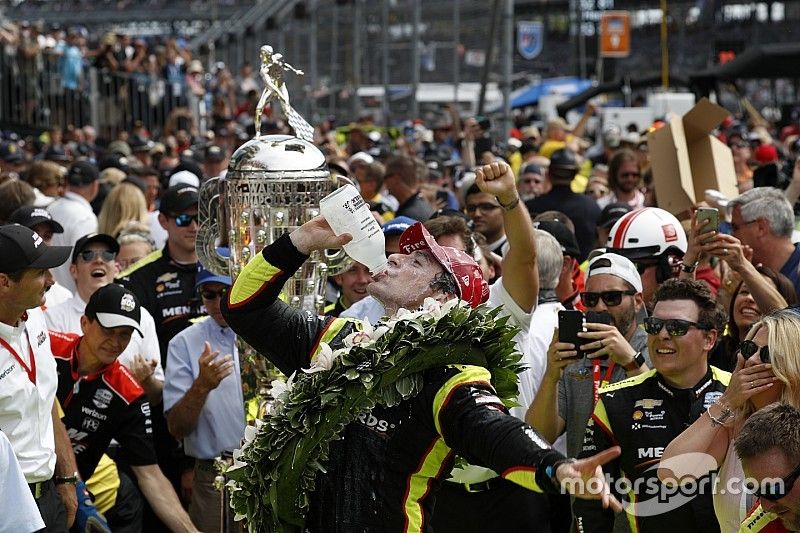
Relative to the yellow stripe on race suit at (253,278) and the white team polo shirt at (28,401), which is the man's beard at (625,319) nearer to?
the yellow stripe on race suit at (253,278)

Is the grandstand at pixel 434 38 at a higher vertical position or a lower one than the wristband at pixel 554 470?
higher

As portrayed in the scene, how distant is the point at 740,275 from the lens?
6.52 m

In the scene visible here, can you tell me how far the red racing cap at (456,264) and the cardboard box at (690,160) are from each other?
14.8 ft

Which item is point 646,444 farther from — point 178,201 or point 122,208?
point 122,208

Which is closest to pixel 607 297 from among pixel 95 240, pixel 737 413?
pixel 737 413

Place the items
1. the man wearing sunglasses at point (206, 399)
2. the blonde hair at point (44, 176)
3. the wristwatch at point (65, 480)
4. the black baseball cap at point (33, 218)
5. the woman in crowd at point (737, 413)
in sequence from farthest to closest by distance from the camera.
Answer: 1. the blonde hair at point (44, 176)
2. the black baseball cap at point (33, 218)
3. the man wearing sunglasses at point (206, 399)
4. the wristwatch at point (65, 480)
5. the woman in crowd at point (737, 413)

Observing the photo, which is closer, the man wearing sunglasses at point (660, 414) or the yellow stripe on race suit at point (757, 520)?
the yellow stripe on race suit at point (757, 520)

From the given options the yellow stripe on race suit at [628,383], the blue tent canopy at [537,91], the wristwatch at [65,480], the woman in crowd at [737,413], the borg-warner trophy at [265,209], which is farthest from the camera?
the blue tent canopy at [537,91]

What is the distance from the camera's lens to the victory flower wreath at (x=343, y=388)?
4.29 m

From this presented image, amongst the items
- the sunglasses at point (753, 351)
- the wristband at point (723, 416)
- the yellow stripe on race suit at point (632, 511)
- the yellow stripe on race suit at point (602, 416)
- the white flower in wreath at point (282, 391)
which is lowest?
the yellow stripe on race suit at point (632, 511)

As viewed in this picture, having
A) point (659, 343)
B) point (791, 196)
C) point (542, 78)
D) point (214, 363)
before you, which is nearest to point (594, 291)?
point (659, 343)

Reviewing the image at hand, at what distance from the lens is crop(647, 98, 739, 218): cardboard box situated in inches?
357

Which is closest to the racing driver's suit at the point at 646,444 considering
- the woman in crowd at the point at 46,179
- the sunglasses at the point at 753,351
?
the sunglasses at the point at 753,351

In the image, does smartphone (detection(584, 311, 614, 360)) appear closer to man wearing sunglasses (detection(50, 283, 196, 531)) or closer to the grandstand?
man wearing sunglasses (detection(50, 283, 196, 531))
